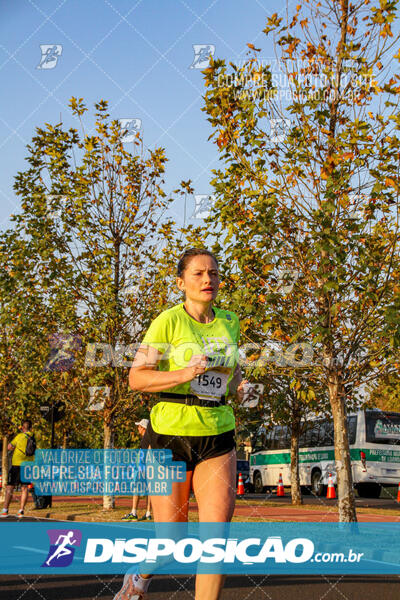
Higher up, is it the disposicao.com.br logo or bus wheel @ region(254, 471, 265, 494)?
the disposicao.com.br logo

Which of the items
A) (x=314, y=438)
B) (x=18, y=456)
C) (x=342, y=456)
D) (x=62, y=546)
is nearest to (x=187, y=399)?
(x=62, y=546)

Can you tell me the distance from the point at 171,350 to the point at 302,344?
8053mm

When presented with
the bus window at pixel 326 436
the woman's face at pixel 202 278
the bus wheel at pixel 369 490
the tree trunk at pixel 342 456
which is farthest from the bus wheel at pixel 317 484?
the woman's face at pixel 202 278

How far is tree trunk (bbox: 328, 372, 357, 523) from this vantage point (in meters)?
12.0

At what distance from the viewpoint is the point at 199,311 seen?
4105mm

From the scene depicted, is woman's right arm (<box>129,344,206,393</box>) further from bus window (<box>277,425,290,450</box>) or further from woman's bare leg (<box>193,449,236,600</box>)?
bus window (<box>277,425,290,450</box>)

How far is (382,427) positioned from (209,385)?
2573 centimetres

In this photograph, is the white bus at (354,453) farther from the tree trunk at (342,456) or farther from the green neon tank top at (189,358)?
the green neon tank top at (189,358)

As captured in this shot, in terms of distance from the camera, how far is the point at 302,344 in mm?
11859

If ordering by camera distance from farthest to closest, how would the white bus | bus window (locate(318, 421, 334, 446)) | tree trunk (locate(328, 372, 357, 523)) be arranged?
1. bus window (locate(318, 421, 334, 446))
2. the white bus
3. tree trunk (locate(328, 372, 357, 523))

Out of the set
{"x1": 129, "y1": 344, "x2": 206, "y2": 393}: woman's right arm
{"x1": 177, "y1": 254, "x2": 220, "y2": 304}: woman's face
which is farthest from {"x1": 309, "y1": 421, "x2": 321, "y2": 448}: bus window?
{"x1": 129, "y1": 344, "x2": 206, "y2": 393}: woman's right arm

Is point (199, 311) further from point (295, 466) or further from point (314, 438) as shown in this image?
point (314, 438)

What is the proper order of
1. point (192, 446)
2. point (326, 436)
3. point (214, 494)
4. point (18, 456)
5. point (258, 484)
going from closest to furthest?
point (214, 494)
point (192, 446)
point (18, 456)
point (326, 436)
point (258, 484)

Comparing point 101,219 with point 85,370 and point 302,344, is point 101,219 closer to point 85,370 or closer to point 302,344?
point 85,370
